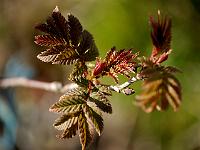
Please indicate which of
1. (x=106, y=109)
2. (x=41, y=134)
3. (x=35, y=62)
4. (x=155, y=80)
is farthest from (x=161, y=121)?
(x=106, y=109)

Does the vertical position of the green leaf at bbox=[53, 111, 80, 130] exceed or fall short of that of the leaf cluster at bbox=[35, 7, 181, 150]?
it falls short

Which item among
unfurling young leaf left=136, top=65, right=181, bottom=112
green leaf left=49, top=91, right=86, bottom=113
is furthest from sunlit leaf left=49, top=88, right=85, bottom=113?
unfurling young leaf left=136, top=65, right=181, bottom=112

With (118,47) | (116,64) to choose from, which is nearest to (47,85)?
(116,64)

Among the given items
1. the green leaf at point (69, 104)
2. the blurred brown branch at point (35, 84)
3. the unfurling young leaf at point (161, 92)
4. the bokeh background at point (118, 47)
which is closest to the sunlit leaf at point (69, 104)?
the green leaf at point (69, 104)

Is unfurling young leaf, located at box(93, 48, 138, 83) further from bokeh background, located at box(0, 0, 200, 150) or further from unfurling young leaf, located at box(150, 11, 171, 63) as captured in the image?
bokeh background, located at box(0, 0, 200, 150)

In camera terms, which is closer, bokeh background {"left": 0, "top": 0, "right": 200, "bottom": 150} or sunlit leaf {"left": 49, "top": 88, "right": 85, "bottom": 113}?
sunlit leaf {"left": 49, "top": 88, "right": 85, "bottom": 113}

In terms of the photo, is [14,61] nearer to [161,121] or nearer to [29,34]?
[29,34]

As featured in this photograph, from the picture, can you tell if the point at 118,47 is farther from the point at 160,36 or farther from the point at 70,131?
the point at 70,131

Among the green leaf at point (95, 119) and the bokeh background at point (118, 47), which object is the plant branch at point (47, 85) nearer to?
the green leaf at point (95, 119)
